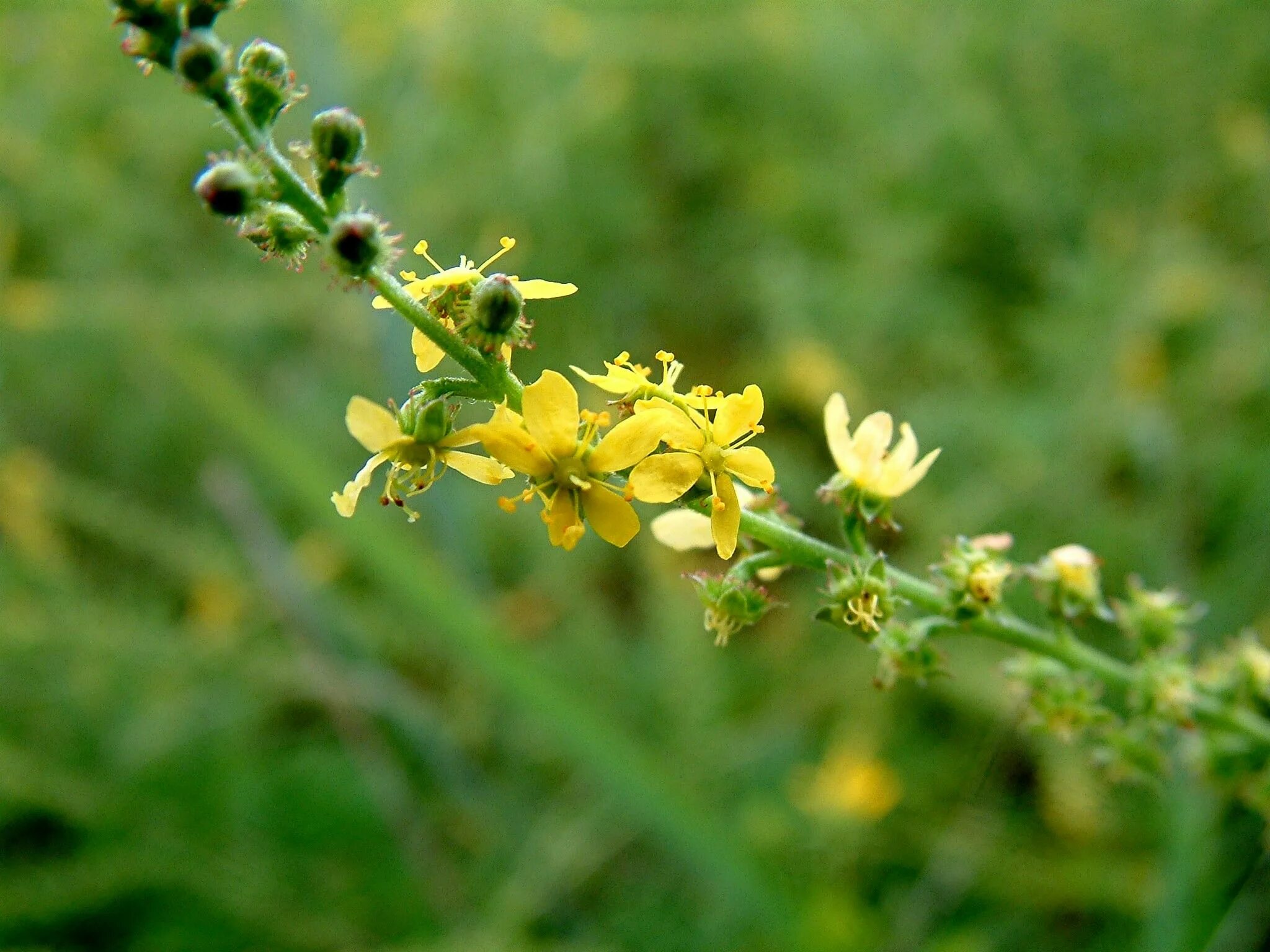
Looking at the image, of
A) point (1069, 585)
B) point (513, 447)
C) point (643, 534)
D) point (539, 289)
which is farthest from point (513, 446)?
point (643, 534)

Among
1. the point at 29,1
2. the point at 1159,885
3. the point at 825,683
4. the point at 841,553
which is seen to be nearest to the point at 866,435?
the point at 841,553

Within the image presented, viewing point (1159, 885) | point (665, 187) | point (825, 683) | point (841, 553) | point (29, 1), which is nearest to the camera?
point (841, 553)

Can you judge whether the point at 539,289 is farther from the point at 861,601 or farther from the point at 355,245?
the point at 861,601

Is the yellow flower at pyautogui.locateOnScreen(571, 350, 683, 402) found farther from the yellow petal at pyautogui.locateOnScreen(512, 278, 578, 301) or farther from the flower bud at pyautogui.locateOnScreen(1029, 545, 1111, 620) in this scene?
the flower bud at pyautogui.locateOnScreen(1029, 545, 1111, 620)

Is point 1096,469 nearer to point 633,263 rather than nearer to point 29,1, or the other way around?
point 633,263

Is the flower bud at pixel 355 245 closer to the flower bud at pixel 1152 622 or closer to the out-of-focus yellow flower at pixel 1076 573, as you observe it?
the out-of-focus yellow flower at pixel 1076 573

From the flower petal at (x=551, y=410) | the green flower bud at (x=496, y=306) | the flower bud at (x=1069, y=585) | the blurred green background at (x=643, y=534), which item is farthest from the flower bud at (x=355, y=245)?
the blurred green background at (x=643, y=534)

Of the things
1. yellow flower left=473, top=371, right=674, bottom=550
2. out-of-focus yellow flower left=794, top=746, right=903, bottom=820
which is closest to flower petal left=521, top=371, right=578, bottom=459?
yellow flower left=473, top=371, right=674, bottom=550
